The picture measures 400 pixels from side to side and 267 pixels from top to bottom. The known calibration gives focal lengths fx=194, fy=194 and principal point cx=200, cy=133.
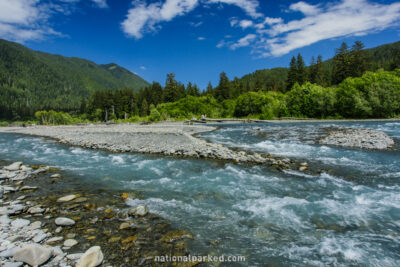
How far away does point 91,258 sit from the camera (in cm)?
323

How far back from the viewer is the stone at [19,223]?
419 cm

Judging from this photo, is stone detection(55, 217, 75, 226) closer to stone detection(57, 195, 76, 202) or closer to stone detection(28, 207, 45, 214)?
stone detection(28, 207, 45, 214)

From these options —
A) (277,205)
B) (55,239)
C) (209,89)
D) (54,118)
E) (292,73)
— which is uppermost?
(292,73)

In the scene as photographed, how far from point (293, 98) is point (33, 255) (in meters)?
59.2

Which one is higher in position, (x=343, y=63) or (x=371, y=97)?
(x=343, y=63)

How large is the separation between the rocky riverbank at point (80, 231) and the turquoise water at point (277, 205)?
51 centimetres

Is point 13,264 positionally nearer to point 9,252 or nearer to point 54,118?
point 9,252

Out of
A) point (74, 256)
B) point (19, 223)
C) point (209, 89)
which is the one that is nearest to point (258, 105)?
point (209, 89)

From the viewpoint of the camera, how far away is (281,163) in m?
9.83

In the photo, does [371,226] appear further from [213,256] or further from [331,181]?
[213,256]

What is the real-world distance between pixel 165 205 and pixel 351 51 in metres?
88.0

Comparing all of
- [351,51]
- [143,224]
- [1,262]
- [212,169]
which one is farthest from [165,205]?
[351,51]

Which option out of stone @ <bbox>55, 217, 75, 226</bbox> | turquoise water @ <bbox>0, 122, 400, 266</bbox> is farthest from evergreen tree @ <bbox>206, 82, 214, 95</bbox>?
stone @ <bbox>55, 217, 75, 226</bbox>

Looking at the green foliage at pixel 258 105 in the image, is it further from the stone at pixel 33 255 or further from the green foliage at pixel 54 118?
the green foliage at pixel 54 118
